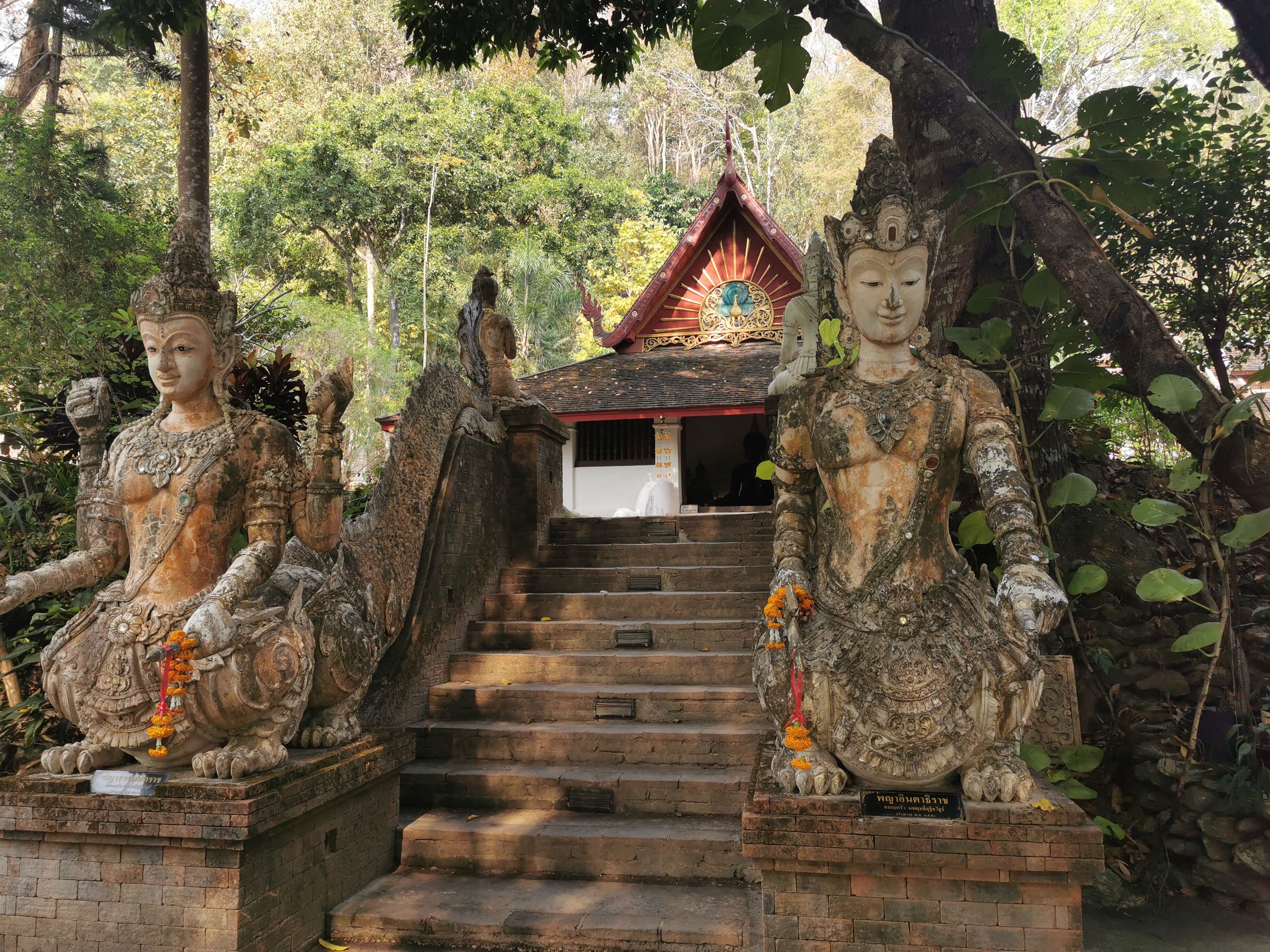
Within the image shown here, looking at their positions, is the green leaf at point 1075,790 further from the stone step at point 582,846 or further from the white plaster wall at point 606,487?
the white plaster wall at point 606,487

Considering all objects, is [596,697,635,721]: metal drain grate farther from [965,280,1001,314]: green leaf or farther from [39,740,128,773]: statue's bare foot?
[965,280,1001,314]: green leaf

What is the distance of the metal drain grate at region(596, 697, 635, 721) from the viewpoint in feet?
15.1

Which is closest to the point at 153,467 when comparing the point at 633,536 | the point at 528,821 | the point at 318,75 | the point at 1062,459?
the point at 528,821

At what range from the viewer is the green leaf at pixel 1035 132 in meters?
4.55

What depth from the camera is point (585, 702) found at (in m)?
4.68

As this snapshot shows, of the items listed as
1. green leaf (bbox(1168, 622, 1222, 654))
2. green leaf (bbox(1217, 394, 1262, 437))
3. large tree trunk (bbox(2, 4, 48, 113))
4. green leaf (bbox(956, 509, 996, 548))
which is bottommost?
green leaf (bbox(1168, 622, 1222, 654))

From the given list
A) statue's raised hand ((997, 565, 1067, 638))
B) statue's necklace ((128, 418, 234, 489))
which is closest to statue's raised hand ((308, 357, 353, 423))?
statue's necklace ((128, 418, 234, 489))

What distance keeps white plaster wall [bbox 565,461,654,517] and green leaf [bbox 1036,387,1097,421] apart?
9.30 meters

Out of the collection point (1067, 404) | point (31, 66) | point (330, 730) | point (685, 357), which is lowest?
point (330, 730)

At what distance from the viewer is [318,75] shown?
2739cm

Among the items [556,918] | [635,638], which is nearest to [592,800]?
[556,918]

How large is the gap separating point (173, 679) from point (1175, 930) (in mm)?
4036

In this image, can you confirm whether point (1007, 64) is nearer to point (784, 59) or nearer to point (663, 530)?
point (784, 59)

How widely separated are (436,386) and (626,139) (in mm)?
33647
